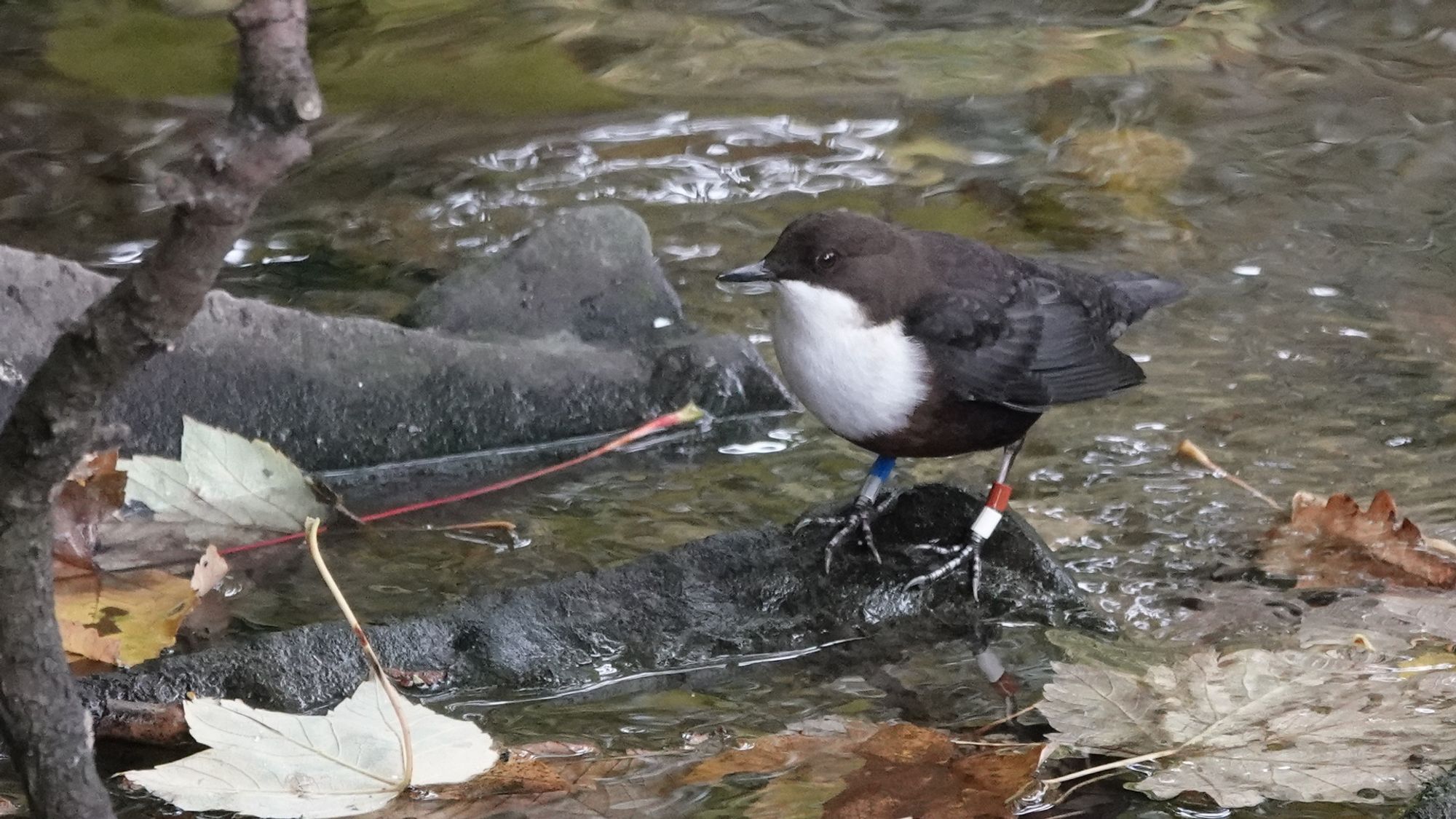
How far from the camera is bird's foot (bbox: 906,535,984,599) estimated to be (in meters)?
2.82

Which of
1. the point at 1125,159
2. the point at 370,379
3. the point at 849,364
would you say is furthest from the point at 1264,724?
the point at 1125,159

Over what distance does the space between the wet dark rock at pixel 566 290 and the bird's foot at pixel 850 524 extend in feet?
4.14

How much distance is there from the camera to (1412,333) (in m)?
4.36

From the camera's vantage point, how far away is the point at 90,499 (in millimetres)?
2805

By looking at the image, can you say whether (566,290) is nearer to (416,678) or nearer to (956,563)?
(956,563)

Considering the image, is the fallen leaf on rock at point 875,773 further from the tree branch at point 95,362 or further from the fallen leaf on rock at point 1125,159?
the fallen leaf on rock at point 1125,159

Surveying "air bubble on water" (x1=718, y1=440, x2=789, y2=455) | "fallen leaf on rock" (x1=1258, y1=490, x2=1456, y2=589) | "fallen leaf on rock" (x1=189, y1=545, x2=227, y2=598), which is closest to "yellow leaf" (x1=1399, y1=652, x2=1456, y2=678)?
"fallen leaf on rock" (x1=1258, y1=490, x2=1456, y2=589)

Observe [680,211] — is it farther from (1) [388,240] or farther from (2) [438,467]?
(2) [438,467]

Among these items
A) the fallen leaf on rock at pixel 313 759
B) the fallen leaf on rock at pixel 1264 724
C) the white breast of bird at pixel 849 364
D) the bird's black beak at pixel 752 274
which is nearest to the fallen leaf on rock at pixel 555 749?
the fallen leaf on rock at pixel 313 759

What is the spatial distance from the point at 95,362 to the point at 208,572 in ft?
5.02

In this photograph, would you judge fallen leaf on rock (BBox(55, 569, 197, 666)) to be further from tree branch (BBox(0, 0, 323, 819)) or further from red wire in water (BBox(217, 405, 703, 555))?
tree branch (BBox(0, 0, 323, 819))

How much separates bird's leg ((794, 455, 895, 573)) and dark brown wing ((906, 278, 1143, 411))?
252 millimetres

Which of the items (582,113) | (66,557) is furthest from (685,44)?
(66,557)

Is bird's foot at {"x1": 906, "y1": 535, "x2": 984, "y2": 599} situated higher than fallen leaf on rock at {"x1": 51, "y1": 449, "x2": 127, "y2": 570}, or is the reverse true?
fallen leaf on rock at {"x1": 51, "y1": 449, "x2": 127, "y2": 570}
